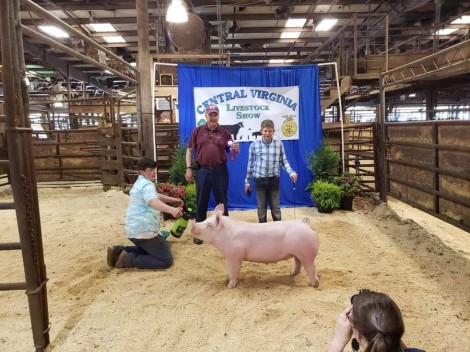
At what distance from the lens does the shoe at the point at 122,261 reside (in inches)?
165

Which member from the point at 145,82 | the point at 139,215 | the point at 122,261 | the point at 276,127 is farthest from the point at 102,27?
the point at 122,261

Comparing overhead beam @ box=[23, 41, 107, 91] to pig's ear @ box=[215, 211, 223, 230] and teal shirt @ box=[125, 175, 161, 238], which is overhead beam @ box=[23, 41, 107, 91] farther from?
pig's ear @ box=[215, 211, 223, 230]

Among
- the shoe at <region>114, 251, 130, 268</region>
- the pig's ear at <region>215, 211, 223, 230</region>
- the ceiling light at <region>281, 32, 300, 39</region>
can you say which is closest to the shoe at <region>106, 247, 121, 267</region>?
the shoe at <region>114, 251, 130, 268</region>

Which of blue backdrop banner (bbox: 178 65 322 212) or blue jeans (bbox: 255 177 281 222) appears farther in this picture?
blue backdrop banner (bbox: 178 65 322 212)

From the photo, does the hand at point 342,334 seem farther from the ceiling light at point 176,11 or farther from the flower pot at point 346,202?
the ceiling light at point 176,11

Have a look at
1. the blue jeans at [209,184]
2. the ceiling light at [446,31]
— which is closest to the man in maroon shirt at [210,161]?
the blue jeans at [209,184]

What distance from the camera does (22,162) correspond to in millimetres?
2449

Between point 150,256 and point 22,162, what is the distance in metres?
2.06

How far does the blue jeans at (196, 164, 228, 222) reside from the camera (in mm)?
5129

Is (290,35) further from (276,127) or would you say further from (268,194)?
(268,194)

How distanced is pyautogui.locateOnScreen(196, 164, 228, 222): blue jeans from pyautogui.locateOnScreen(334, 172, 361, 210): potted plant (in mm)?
2776

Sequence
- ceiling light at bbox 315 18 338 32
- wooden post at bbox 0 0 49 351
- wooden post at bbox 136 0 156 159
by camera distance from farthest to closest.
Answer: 1. ceiling light at bbox 315 18 338 32
2. wooden post at bbox 136 0 156 159
3. wooden post at bbox 0 0 49 351

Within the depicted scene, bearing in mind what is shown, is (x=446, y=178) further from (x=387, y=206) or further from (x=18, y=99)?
(x=18, y=99)

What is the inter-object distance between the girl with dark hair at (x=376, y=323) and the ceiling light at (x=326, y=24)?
11.3 meters
